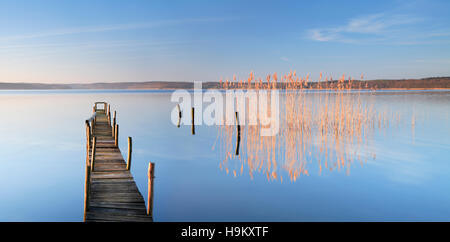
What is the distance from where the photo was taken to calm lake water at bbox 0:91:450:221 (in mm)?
8531

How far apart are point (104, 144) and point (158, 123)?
13.6 metres

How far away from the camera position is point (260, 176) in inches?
446

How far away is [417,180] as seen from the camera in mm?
11070

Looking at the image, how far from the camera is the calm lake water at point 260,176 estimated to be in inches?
336

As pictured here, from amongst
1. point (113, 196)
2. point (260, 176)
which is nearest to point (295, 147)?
point (260, 176)

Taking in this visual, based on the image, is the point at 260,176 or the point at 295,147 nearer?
the point at 260,176

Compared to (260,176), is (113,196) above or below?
above

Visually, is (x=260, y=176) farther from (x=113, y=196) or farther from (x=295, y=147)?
(x=113, y=196)

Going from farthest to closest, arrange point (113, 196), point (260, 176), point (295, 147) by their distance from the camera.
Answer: point (295, 147) < point (260, 176) < point (113, 196)

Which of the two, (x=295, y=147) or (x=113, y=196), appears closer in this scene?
(x=113, y=196)

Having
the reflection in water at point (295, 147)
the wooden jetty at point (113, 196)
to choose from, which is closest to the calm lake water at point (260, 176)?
the reflection in water at point (295, 147)

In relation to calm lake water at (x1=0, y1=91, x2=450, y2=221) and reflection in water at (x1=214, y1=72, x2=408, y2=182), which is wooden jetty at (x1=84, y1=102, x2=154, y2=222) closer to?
calm lake water at (x1=0, y1=91, x2=450, y2=221)

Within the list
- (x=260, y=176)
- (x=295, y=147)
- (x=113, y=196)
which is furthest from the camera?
(x=295, y=147)
